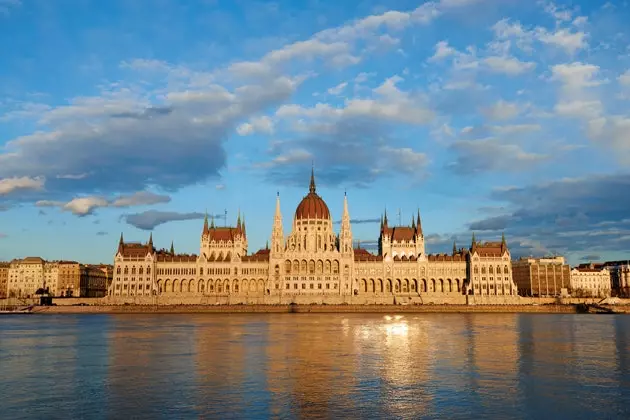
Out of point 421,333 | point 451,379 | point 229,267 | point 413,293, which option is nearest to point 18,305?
point 229,267

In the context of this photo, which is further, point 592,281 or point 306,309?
point 592,281

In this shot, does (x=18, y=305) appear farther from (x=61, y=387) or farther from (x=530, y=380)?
(x=530, y=380)

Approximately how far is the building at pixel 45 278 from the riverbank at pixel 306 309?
4254 cm

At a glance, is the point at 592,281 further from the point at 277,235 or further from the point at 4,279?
the point at 4,279

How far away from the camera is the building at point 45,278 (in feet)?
538

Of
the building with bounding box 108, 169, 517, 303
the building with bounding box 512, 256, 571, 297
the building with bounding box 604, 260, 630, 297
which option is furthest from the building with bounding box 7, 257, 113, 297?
the building with bounding box 604, 260, 630, 297

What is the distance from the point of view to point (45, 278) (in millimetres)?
167125

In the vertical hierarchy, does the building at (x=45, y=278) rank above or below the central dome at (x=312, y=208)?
below

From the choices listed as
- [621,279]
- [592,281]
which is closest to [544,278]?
[592,281]

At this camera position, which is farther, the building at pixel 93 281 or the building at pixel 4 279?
the building at pixel 93 281

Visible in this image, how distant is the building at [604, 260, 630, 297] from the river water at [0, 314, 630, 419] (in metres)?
132

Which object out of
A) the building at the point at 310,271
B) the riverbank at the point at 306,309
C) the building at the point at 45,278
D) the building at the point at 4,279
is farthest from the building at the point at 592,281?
the building at the point at 4,279

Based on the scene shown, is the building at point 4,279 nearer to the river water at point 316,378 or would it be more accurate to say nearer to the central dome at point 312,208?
the central dome at point 312,208

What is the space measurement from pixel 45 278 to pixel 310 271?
77238mm
